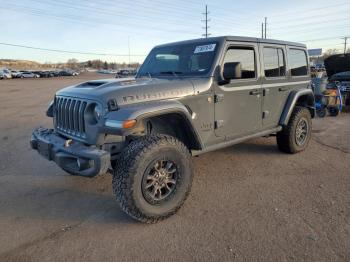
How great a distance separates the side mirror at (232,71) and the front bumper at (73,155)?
76.2 inches

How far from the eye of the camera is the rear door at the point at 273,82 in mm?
5039

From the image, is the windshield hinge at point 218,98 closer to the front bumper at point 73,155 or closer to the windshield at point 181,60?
the windshield at point 181,60

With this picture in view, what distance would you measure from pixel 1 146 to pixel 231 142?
16.2 feet

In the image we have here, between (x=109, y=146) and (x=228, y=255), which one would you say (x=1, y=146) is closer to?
(x=109, y=146)

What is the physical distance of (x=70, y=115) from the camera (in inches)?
151

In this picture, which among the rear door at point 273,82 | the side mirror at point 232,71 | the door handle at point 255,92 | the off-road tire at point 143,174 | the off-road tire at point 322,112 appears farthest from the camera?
the off-road tire at point 322,112

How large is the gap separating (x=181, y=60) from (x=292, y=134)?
8.16ft

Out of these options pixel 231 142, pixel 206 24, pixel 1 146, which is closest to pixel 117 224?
pixel 231 142

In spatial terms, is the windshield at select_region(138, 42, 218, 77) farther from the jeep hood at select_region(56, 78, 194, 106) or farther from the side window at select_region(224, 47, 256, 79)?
the jeep hood at select_region(56, 78, 194, 106)

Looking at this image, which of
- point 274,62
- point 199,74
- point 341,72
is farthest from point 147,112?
point 341,72

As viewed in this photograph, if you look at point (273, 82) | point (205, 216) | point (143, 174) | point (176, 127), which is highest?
point (273, 82)

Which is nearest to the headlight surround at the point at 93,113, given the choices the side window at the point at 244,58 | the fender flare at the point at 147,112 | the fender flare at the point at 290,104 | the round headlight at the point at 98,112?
the round headlight at the point at 98,112

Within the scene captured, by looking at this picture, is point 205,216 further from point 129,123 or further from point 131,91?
point 131,91

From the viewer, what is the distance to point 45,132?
4.30 meters
